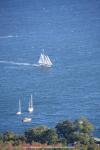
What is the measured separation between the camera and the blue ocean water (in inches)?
1975

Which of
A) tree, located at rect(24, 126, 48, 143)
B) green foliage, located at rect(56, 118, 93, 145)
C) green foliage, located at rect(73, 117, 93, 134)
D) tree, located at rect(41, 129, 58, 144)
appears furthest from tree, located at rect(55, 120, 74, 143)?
tree, located at rect(24, 126, 48, 143)

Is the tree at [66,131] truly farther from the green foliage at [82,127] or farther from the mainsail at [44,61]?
the mainsail at [44,61]

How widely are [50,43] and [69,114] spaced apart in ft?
66.9

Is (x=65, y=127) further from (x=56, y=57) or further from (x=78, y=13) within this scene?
(x=78, y=13)

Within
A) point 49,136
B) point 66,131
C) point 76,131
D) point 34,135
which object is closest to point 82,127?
point 76,131

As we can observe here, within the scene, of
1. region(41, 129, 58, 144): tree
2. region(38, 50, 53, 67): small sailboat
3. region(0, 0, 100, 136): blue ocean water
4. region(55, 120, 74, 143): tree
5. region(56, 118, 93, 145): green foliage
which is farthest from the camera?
region(38, 50, 53, 67): small sailboat

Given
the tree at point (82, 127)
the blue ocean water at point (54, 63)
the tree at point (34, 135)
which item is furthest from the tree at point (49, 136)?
the blue ocean water at point (54, 63)

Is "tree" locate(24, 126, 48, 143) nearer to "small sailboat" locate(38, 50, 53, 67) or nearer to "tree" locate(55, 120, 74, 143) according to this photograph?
"tree" locate(55, 120, 74, 143)

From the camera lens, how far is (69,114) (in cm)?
4959

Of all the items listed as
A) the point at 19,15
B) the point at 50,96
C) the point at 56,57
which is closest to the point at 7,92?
the point at 50,96

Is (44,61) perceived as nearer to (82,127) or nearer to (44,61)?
(44,61)

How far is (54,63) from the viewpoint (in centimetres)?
6281

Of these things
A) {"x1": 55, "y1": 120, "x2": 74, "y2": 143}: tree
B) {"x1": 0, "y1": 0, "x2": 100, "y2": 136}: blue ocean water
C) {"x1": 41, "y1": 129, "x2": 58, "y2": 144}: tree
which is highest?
{"x1": 0, "y1": 0, "x2": 100, "y2": 136}: blue ocean water

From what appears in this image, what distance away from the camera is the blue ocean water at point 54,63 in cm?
5016
